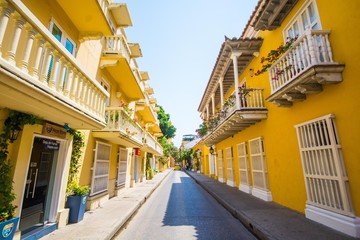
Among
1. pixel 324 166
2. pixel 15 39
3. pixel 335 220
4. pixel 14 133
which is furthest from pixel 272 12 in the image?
pixel 14 133

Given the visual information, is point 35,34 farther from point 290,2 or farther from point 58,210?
point 290,2

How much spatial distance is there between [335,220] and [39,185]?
11.7 meters

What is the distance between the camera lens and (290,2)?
7.09 meters

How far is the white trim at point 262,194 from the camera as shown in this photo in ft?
28.5

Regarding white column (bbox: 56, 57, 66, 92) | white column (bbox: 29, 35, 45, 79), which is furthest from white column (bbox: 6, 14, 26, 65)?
white column (bbox: 56, 57, 66, 92)

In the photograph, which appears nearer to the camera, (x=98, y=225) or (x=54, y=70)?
(x=54, y=70)

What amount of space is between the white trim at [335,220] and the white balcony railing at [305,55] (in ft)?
13.0

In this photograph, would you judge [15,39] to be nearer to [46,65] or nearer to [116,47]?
[46,65]

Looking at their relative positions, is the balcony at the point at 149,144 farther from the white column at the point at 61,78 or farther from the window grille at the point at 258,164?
the white column at the point at 61,78

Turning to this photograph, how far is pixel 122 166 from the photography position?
39.7 ft

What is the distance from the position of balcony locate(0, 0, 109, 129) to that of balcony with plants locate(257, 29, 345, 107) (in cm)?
618

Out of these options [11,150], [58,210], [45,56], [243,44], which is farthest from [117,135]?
[243,44]

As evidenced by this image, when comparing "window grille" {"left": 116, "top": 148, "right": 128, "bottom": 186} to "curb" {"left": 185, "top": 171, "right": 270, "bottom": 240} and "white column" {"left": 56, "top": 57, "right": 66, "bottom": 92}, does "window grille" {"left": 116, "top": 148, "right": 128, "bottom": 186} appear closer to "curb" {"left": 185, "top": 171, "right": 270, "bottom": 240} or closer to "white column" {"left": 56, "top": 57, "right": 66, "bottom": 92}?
Answer: "curb" {"left": 185, "top": 171, "right": 270, "bottom": 240}

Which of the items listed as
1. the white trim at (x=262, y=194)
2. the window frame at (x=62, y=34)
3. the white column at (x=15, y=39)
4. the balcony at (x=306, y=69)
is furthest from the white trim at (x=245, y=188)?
the white column at (x=15, y=39)
